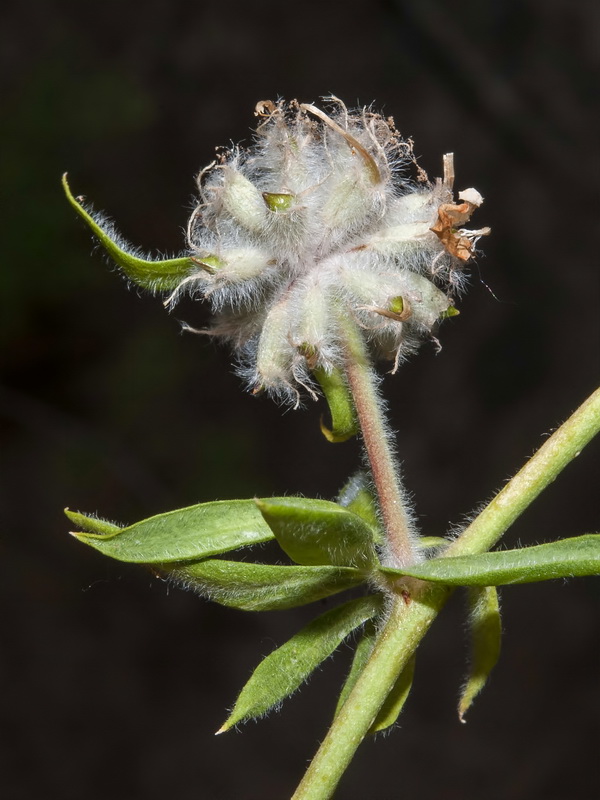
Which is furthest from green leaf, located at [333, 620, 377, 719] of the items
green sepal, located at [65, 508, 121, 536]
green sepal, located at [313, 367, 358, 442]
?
green sepal, located at [65, 508, 121, 536]

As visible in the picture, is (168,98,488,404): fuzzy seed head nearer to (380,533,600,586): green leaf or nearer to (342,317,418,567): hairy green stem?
(342,317,418,567): hairy green stem

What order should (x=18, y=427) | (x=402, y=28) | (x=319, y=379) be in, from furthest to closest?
(x=402, y=28) → (x=18, y=427) → (x=319, y=379)

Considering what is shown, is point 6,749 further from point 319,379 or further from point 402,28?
point 402,28

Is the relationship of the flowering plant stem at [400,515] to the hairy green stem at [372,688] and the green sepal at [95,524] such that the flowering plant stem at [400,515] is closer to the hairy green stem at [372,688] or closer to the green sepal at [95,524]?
the hairy green stem at [372,688]

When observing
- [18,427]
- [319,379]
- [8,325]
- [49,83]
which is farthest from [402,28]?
[319,379]

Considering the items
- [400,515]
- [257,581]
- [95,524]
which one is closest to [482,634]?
[400,515]

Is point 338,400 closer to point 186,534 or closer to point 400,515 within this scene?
point 400,515
